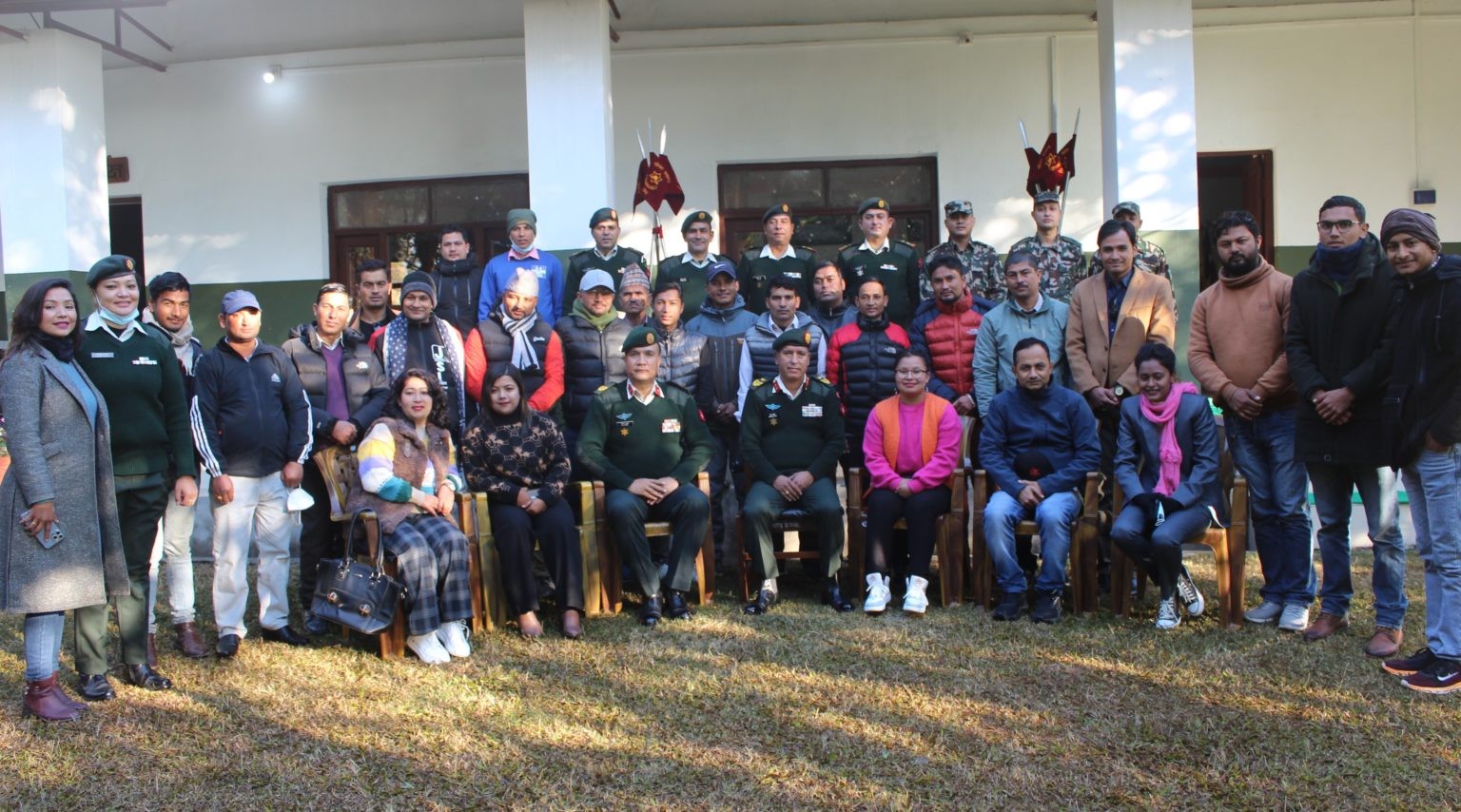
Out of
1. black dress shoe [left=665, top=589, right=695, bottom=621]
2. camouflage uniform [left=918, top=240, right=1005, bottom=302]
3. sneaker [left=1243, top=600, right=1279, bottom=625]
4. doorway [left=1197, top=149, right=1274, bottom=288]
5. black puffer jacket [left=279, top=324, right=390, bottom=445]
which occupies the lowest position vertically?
sneaker [left=1243, top=600, right=1279, bottom=625]

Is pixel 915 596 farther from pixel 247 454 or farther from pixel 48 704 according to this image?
pixel 48 704

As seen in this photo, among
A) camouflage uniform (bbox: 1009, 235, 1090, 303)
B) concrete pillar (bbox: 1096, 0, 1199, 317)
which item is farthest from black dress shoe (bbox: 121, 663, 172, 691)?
concrete pillar (bbox: 1096, 0, 1199, 317)

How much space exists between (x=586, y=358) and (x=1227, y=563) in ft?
10.4

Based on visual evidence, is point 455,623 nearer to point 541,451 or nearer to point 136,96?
point 541,451

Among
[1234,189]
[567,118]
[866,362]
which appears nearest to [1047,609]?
[866,362]

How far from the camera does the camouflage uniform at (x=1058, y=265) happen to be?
21.0ft

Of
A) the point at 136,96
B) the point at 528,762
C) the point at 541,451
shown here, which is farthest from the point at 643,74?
the point at 528,762

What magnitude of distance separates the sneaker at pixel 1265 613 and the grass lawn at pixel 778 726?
0.13 meters

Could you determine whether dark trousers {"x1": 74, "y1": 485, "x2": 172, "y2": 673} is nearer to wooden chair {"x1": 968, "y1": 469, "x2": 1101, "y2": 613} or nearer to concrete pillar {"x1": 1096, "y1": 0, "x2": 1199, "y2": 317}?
wooden chair {"x1": 968, "y1": 469, "x2": 1101, "y2": 613}

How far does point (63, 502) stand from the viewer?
3820mm

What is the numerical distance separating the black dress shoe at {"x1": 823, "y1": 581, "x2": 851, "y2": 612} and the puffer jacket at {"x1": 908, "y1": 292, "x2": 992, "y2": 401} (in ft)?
3.87

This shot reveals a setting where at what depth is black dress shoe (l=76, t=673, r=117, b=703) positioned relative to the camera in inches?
157

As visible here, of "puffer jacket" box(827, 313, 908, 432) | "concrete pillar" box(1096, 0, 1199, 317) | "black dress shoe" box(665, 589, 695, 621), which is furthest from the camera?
"concrete pillar" box(1096, 0, 1199, 317)

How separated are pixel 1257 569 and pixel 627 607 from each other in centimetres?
327
